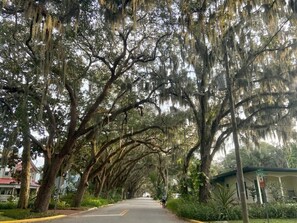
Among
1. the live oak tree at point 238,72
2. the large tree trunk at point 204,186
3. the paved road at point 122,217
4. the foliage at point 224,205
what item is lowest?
the paved road at point 122,217

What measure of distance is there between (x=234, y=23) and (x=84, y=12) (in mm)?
7296

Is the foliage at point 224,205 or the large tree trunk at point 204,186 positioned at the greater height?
the large tree trunk at point 204,186

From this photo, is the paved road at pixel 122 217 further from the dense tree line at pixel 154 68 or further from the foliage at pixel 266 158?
the foliage at pixel 266 158

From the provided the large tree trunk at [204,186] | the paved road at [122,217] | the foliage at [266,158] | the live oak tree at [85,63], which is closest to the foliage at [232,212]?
the paved road at [122,217]

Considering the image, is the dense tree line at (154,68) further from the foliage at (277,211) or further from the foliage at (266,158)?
the foliage at (266,158)

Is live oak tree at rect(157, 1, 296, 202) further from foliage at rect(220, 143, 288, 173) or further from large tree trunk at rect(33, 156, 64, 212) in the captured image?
foliage at rect(220, 143, 288, 173)

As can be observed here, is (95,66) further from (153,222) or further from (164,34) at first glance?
(153,222)

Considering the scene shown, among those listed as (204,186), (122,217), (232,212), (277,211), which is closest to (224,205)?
(232,212)

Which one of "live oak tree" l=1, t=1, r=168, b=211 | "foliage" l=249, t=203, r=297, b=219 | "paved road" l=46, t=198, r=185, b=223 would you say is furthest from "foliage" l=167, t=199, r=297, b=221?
"live oak tree" l=1, t=1, r=168, b=211

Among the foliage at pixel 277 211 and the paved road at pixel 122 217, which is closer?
the paved road at pixel 122 217

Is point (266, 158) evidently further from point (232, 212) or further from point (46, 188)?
point (46, 188)

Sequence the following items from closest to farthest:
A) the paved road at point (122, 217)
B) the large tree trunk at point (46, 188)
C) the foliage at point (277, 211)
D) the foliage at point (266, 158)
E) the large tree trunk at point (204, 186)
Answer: the paved road at point (122, 217) < the foliage at point (277, 211) < the large tree trunk at point (46, 188) < the large tree trunk at point (204, 186) < the foliage at point (266, 158)

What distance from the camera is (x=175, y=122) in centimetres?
2147

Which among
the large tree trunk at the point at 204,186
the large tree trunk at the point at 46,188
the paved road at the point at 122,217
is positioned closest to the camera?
the paved road at the point at 122,217
